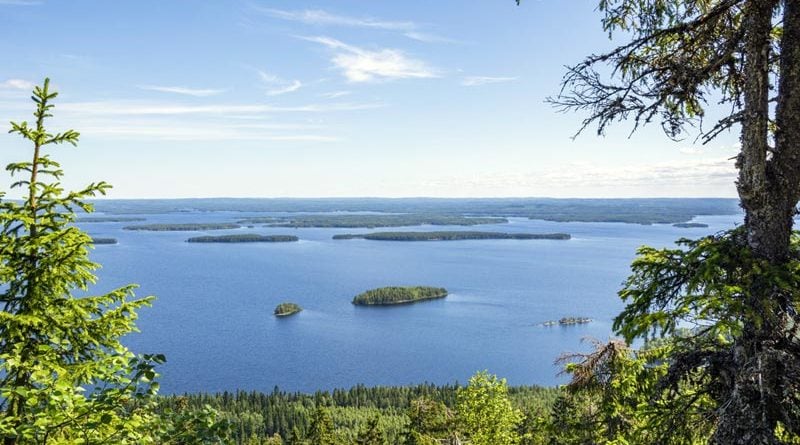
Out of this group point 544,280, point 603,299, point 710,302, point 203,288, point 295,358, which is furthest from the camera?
point 544,280

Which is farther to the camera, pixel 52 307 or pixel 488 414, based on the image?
pixel 488 414

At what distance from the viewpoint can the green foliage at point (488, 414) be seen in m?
18.6

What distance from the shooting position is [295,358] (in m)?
108

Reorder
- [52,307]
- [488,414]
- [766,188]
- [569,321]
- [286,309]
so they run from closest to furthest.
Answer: [766,188] → [52,307] → [488,414] → [569,321] → [286,309]

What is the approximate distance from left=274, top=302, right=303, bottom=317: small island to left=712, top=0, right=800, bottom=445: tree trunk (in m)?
137

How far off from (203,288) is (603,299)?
121m

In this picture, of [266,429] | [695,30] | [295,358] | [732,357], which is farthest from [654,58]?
[295,358]

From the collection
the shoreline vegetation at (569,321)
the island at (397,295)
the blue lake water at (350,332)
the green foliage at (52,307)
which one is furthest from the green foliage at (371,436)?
the island at (397,295)

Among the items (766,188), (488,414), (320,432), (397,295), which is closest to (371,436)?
(320,432)

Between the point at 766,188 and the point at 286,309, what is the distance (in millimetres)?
139640

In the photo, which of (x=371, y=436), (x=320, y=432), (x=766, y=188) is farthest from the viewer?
(x=320, y=432)

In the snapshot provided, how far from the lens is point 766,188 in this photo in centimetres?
623

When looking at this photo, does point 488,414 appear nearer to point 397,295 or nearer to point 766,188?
point 766,188

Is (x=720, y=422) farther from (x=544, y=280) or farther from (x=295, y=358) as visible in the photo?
(x=544, y=280)
